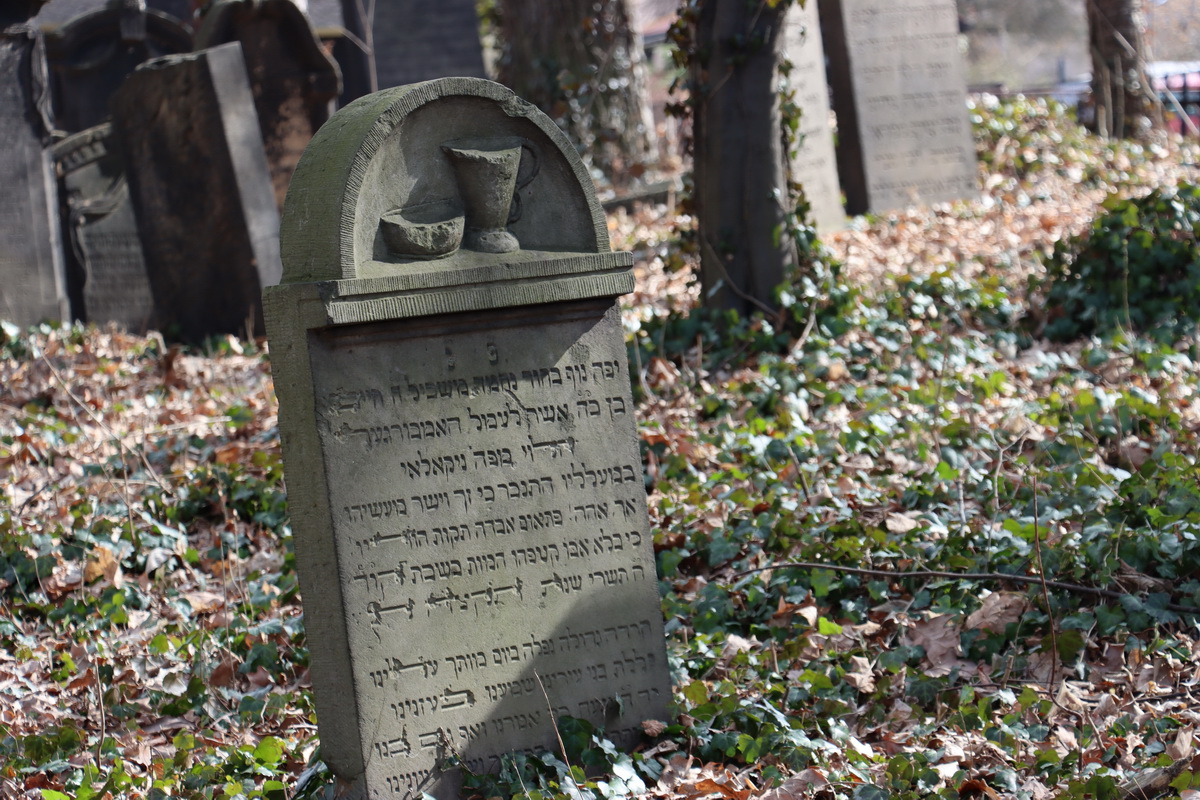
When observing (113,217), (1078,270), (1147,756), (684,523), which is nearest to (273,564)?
(684,523)

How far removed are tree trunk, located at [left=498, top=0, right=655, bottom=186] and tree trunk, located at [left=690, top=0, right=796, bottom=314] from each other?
693 centimetres

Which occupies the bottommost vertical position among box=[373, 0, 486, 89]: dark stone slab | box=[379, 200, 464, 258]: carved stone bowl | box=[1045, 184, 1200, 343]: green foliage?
box=[1045, 184, 1200, 343]: green foliage

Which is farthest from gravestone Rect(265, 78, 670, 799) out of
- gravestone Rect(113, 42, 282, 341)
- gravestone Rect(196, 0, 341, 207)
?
gravestone Rect(196, 0, 341, 207)

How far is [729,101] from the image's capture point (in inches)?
282

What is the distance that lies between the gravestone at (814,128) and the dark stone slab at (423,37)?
14527 millimetres

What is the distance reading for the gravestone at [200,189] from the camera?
910 centimetres

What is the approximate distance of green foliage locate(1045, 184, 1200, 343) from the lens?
7.00 meters

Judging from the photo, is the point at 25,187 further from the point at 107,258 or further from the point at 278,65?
the point at 278,65

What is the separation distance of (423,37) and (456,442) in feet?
74.1

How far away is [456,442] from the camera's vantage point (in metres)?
3.47

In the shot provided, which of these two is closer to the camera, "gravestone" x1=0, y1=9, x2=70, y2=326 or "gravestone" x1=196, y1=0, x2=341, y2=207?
"gravestone" x1=0, y1=9, x2=70, y2=326

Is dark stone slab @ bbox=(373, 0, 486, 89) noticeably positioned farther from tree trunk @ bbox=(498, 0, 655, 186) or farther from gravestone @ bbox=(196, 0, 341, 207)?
gravestone @ bbox=(196, 0, 341, 207)

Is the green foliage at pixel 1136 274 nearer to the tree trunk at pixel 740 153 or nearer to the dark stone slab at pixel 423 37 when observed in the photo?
the tree trunk at pixel 740 153

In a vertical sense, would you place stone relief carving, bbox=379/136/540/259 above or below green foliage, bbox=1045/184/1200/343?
above
